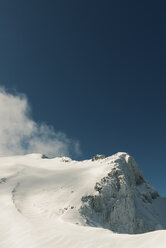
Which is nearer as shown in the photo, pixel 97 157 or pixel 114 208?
pixel 114 208

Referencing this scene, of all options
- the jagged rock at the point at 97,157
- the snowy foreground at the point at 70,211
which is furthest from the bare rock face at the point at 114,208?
the jagged rock at the point at 97,157

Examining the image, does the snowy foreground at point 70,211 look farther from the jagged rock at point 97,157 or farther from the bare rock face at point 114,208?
the jagged rock at point 97,157

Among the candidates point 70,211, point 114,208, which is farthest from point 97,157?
point 70,211

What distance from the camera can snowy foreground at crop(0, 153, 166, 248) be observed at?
31.2 feet

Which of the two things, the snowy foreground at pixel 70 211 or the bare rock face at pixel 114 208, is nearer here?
the snowy foreground at pixel 70 211

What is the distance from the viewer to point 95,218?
25312 millimetres

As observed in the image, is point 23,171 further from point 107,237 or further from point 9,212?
point 107,237

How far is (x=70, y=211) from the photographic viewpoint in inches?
865

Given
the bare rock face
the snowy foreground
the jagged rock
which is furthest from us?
the jagged rock

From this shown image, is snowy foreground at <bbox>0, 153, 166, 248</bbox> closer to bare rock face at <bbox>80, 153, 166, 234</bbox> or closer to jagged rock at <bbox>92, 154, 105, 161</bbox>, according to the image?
bare rock face at <bbox>80, 153, 166, 234</bbox>

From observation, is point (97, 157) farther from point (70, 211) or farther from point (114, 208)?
point (70, 211)

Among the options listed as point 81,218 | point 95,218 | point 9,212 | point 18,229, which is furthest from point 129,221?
point 18,229

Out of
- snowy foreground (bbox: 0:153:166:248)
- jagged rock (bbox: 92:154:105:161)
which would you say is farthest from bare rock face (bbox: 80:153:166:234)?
jagged rock (bbox: 92:154:105:161)

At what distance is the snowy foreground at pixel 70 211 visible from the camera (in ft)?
31.2
